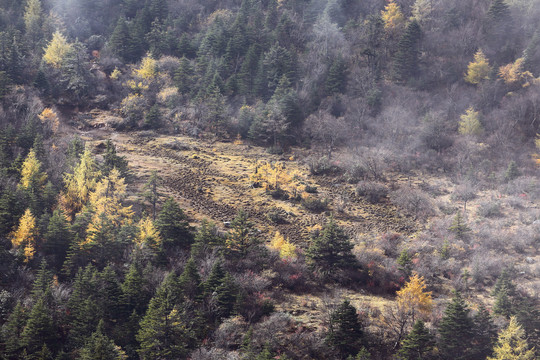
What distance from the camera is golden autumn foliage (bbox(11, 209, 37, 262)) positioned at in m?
42.1

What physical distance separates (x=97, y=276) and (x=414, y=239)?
30.9m

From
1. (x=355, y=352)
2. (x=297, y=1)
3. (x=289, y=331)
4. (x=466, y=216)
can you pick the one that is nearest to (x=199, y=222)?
(x=289, y=331)

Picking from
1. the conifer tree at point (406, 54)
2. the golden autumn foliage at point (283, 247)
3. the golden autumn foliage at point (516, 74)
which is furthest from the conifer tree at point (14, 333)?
the golden autumn foliage at point (516, 74)

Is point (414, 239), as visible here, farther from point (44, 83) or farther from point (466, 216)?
point (44, 83)

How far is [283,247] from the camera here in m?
44.3

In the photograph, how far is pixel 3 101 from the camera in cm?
6328

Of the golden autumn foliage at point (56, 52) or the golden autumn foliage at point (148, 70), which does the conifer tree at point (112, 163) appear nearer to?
the golden autumn foliage at point (148, 70)

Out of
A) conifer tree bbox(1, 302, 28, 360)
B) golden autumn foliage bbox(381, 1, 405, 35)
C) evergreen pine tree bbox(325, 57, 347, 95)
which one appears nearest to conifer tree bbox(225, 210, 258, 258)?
conifer tree bbox(1, 302, 28, 360)

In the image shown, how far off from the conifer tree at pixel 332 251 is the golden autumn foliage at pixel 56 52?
184ft

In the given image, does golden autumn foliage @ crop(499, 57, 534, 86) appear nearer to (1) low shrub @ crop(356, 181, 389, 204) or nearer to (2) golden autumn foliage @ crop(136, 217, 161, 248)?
(1) low shrub @ crop(356, 181, 389, 204)

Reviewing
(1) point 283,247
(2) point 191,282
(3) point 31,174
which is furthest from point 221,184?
(2) point 191,282

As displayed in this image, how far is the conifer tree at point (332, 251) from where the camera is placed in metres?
41.9

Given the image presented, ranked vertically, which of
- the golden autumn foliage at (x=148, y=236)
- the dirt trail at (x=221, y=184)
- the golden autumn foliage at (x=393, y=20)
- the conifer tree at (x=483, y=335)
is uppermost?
the golden autumn foliage at (x=393, y=20)

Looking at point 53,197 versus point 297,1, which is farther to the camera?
point 297,1
